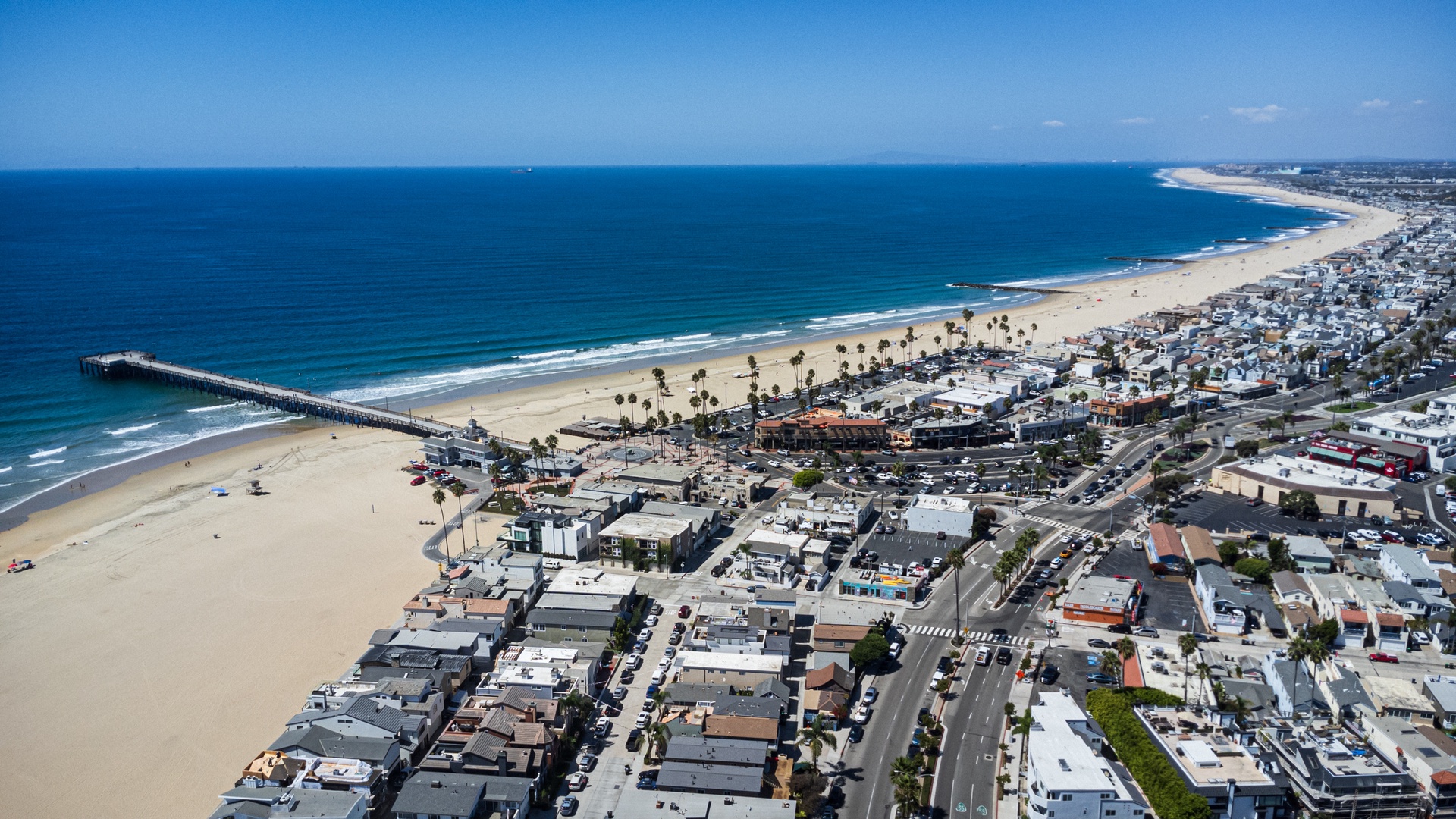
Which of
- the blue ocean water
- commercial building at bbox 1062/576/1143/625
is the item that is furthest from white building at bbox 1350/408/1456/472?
the blue ocean water

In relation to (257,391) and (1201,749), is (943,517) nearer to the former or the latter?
(1201,749)

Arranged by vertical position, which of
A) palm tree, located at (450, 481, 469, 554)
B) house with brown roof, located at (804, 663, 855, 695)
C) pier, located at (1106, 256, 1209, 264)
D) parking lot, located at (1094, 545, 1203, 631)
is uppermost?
pier, located at (1106, 256, 1209, 264)

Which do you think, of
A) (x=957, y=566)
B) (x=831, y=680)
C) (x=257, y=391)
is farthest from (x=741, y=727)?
(x=257, y=391)

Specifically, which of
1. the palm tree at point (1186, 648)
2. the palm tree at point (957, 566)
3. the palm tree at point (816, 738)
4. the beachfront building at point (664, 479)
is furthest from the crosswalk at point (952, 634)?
the beachfront building at point (664, 479)

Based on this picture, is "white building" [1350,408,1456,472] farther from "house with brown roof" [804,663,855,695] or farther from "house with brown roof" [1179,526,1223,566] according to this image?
"house with brown roof" [804,663,855,695]

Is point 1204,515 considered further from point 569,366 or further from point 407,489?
point 569,366
